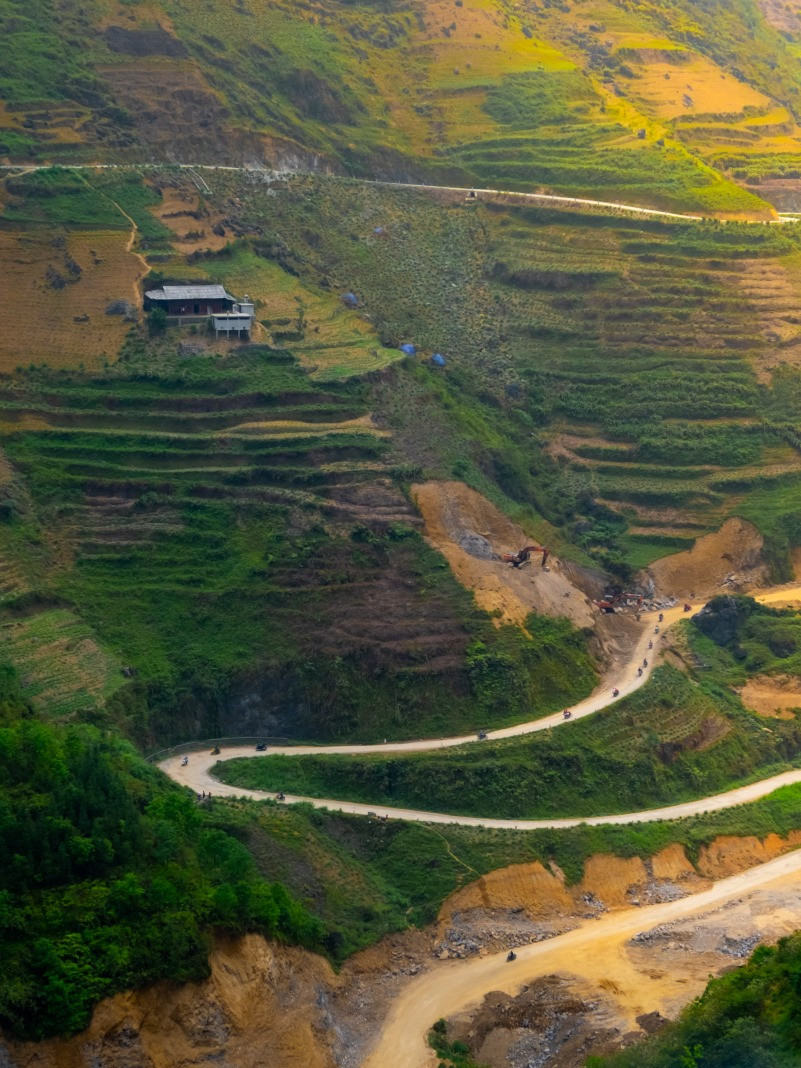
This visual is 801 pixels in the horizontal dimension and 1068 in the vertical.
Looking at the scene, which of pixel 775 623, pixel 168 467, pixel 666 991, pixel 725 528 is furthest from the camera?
pixel 725 528

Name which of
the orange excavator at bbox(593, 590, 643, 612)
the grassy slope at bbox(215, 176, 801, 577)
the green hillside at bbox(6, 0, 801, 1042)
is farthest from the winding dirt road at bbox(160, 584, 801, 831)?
the grassy slope at bbox(215, 176, 801, 577)

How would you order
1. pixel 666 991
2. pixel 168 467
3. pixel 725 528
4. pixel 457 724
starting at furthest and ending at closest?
pixel 725 528 → pixel 168 467 → pixel 457 724 → pixel 666 991

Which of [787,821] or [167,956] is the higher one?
[167,956]

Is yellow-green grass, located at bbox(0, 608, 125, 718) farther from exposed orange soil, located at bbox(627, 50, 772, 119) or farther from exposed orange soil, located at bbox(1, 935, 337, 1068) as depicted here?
exposed orange soil, located at bbox(627, 50, 772, 119)

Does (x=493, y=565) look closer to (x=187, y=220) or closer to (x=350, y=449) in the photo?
→ (x=350, y=449)

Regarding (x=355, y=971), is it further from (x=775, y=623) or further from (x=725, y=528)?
(x=725, y=528)

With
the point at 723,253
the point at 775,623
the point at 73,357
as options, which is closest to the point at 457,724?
the point at 775,623

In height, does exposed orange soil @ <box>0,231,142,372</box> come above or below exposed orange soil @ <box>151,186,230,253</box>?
below
